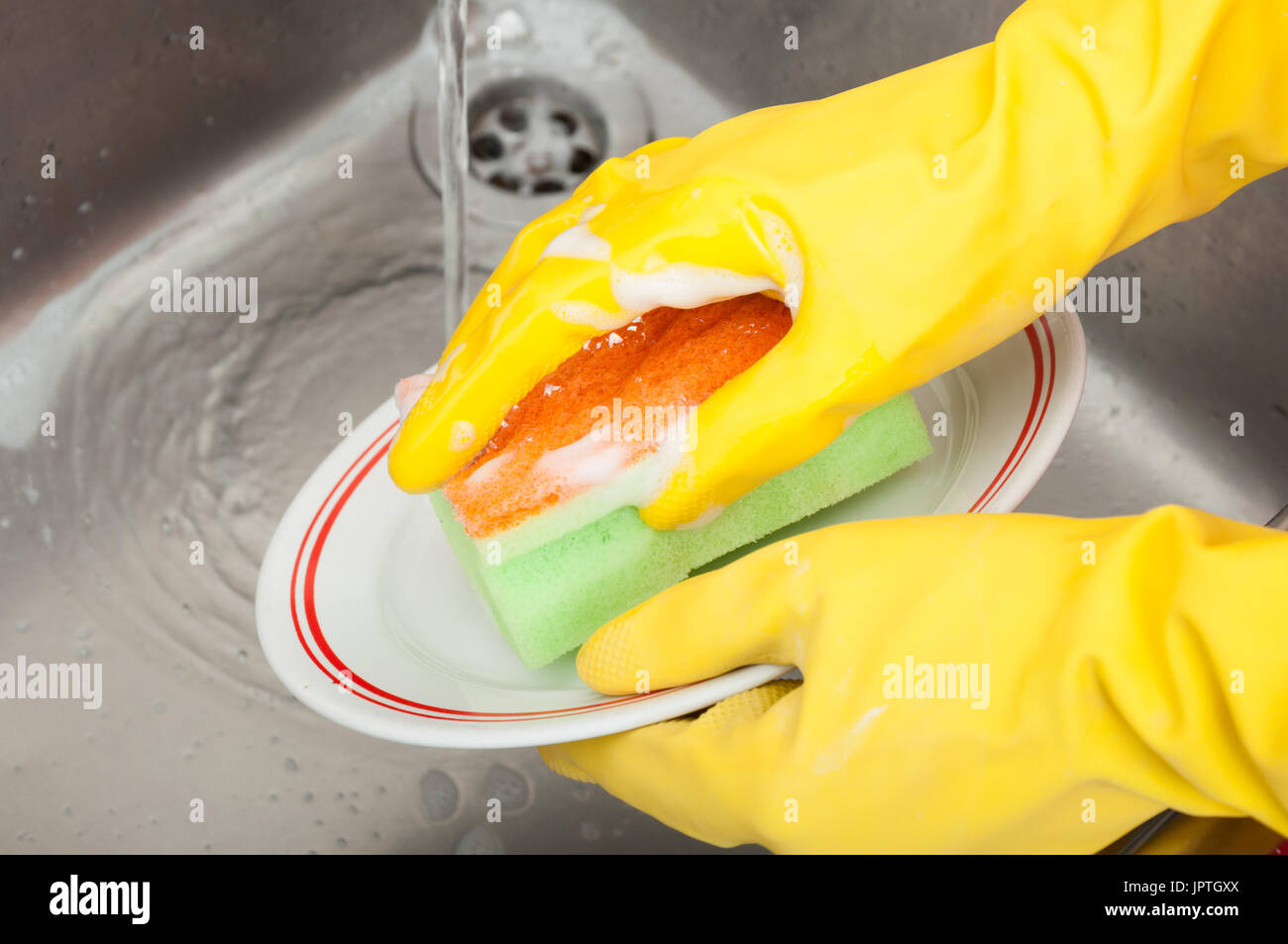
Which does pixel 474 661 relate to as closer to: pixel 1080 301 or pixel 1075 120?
pixel 1075 120

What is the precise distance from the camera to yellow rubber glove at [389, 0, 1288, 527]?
0.72 metres

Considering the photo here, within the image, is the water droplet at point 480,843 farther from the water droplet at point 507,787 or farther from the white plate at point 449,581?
the white plate at point 449,581

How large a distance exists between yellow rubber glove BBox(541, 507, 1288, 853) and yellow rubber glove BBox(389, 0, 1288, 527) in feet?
0.36

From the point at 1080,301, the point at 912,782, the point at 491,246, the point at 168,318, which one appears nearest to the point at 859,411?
the point at 912,782

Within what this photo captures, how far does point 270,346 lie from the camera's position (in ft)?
3.76

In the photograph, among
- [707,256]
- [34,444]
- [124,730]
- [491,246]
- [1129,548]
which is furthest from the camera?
[491,246]

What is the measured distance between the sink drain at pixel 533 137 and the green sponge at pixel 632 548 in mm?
564

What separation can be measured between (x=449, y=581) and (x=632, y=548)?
15 cm

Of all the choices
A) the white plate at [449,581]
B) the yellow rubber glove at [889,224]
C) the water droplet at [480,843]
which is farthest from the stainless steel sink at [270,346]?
the yellow rubber glove at [889,224]

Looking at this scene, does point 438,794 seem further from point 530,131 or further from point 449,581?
point 530,131

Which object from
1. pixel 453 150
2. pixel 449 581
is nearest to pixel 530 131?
pixel 453 150
